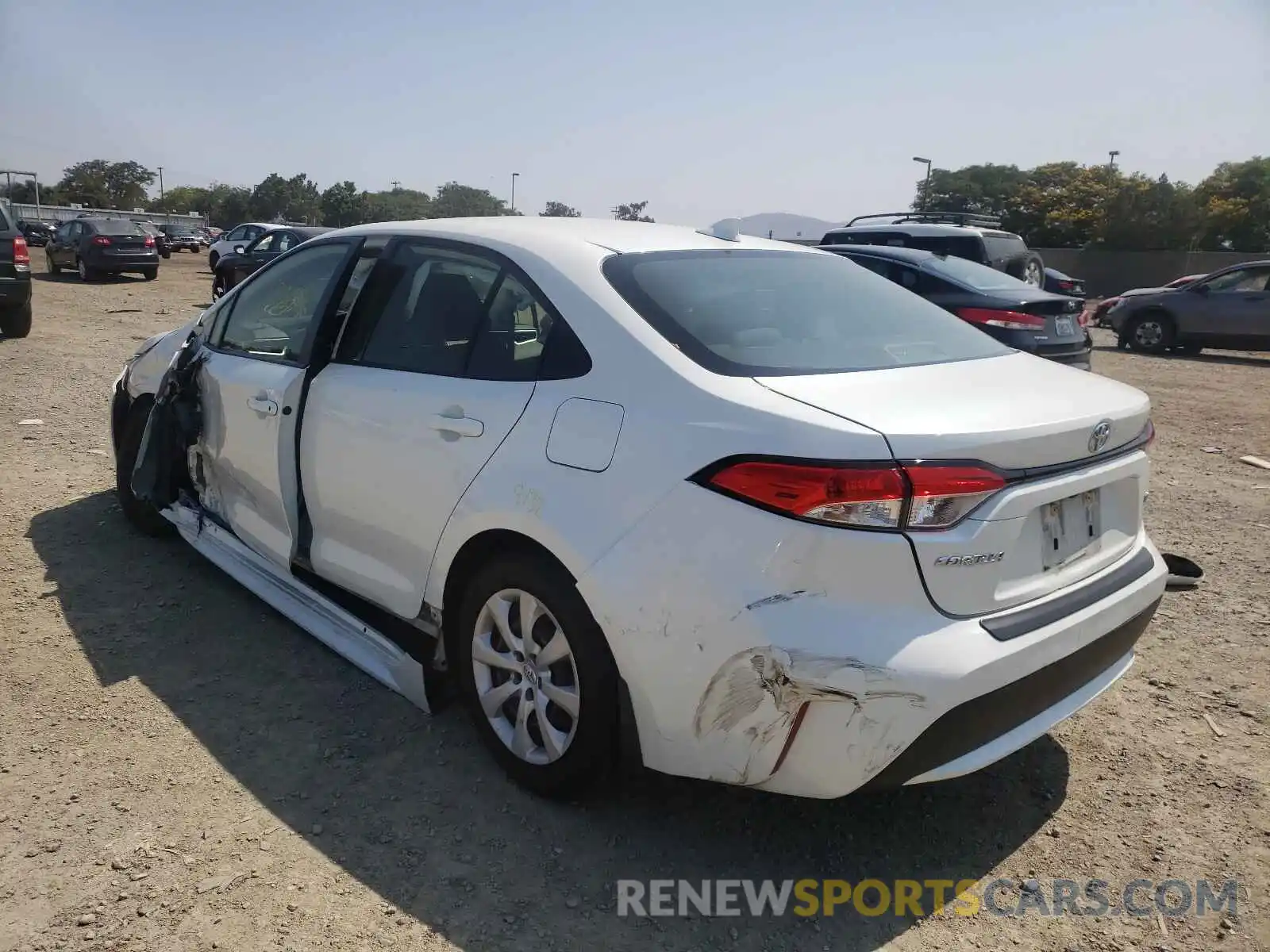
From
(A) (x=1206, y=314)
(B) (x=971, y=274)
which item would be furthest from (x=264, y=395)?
(A) (x=1206, y=314)

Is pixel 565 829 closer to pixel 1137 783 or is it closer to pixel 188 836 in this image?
pixel 188 836

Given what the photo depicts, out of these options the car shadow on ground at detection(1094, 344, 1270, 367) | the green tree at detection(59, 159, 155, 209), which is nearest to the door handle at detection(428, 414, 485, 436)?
the car shadow on ground at detection(1094, 344, 1270, 367)

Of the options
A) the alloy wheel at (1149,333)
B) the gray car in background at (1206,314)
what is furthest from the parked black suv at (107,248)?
the alloy wheel at (1149,333)

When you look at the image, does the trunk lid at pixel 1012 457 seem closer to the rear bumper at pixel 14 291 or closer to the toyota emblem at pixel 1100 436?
the toyota emblem at pixel 1100 436

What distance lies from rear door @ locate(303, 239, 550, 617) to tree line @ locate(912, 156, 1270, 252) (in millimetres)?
37589

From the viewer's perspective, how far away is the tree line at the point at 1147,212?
36750 mm

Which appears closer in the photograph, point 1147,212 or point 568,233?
point 568,233

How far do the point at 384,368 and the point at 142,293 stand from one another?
774 inches

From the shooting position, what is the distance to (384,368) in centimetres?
314

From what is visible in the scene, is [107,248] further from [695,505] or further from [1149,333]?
[695,505]

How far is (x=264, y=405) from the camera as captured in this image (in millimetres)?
3545

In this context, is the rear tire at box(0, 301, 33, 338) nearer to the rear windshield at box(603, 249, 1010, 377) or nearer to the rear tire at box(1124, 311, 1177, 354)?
the rear windshield at box(603, 249, 1010, 377)

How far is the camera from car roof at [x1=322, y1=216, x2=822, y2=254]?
292 centimetres

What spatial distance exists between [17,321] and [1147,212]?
39040 millimetres
